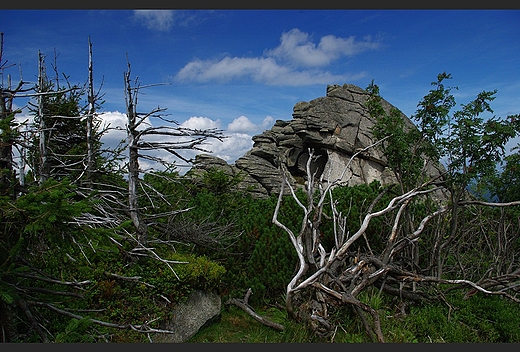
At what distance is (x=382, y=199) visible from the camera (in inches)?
325

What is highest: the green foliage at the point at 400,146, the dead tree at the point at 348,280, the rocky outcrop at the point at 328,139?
the rocky outcrop at the point at 328,139

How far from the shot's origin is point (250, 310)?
21.6ft

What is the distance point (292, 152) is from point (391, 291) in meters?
17.0

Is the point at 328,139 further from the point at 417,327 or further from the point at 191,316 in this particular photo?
the point at 191,316

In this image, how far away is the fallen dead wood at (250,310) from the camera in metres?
6.01

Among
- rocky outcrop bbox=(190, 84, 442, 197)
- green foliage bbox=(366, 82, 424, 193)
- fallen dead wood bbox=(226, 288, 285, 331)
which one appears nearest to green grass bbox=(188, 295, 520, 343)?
fallen dead wood bbox=(226, 288, 285, 331)

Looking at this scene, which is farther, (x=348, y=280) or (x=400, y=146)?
(x=400, y=146)

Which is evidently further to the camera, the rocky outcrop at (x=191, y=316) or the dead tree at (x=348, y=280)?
the rocky outcrop at (x=191, y=316)

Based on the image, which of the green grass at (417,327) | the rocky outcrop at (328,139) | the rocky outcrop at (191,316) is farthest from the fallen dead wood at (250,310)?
the rocky outcrop at (328,139)

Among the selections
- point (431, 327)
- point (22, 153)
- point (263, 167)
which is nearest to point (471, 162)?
point (431, 327)

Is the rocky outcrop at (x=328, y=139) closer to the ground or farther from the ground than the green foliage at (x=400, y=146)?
farther from the ground

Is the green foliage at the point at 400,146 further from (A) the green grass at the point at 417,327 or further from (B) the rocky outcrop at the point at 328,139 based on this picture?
(B) the rocky outcrop at the point at 328,139

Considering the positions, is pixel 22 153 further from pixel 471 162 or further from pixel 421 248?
pixel 421 248

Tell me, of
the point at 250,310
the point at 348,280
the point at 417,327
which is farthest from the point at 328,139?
the point at 417,327
